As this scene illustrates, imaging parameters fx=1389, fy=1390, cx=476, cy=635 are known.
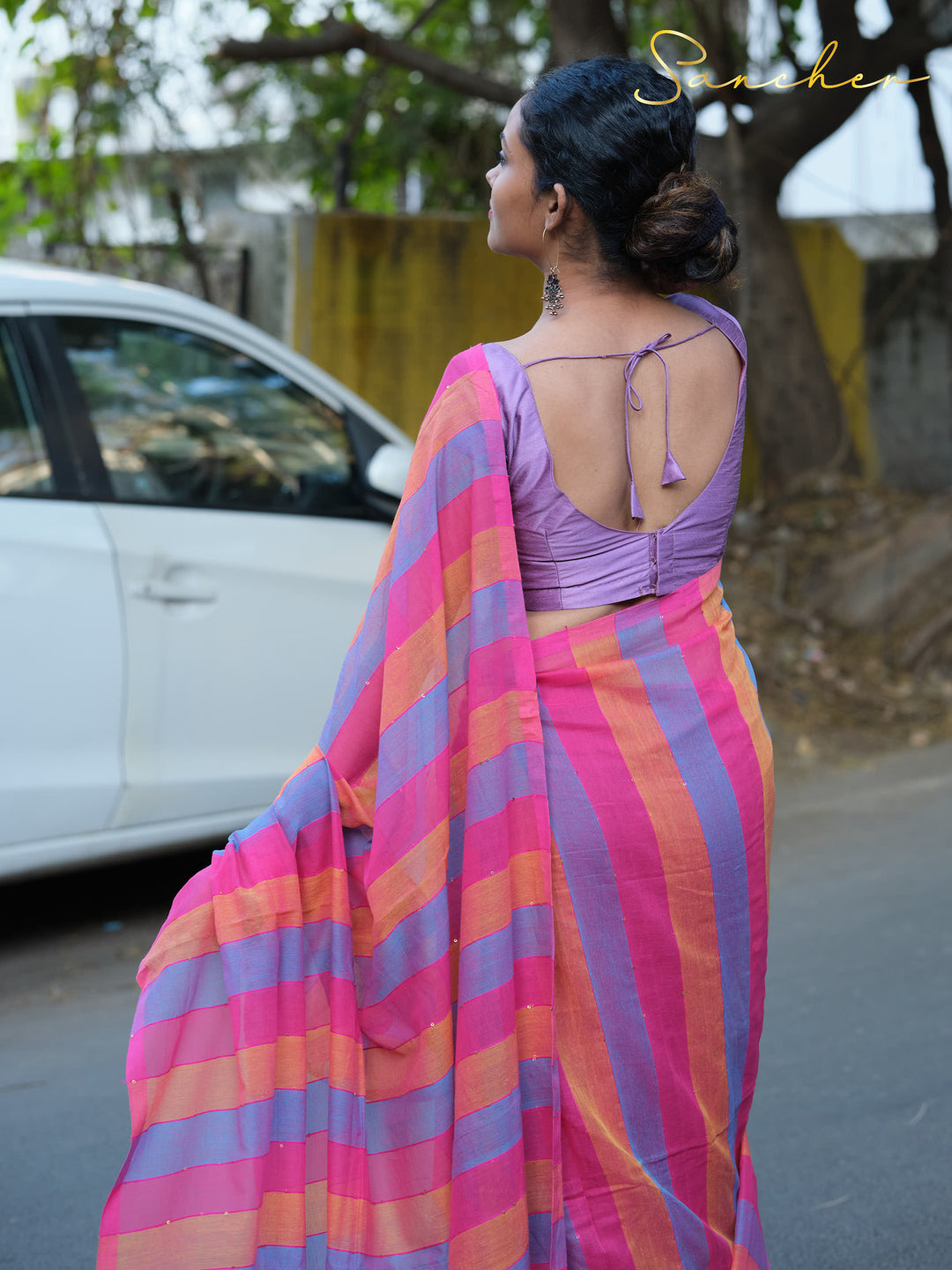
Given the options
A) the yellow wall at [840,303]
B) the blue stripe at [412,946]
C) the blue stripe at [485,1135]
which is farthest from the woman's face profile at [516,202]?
the yellow wall at [840,303]

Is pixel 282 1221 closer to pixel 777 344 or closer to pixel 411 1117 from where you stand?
pixel 411 1117

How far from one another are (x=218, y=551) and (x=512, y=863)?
2.12 metres

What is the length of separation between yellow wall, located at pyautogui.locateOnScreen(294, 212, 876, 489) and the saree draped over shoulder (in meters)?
6.01

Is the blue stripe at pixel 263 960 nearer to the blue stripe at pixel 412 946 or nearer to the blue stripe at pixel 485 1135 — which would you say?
the blue stripe at pixel 412 946

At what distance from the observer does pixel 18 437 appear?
3447 mm

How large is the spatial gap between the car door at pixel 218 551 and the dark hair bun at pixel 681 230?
203cm

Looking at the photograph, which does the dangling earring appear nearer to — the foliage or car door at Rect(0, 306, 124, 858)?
car door at Rect(0, 306, 124, 858)

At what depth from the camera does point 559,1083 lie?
5.71 feet

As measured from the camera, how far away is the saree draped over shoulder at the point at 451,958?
1676 millimetres

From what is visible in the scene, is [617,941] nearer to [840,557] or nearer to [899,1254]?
[899,1254]

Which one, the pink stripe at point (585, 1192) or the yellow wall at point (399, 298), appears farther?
the yellow wall at point (399, 298)

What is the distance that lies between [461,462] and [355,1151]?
861 millimetres

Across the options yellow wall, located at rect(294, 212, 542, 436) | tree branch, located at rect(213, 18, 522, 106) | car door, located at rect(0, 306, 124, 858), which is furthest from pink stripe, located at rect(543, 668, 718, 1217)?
yellow wall, located at rect(294, 212, 542, 436)

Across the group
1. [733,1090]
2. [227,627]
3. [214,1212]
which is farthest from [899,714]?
[214,1212]
